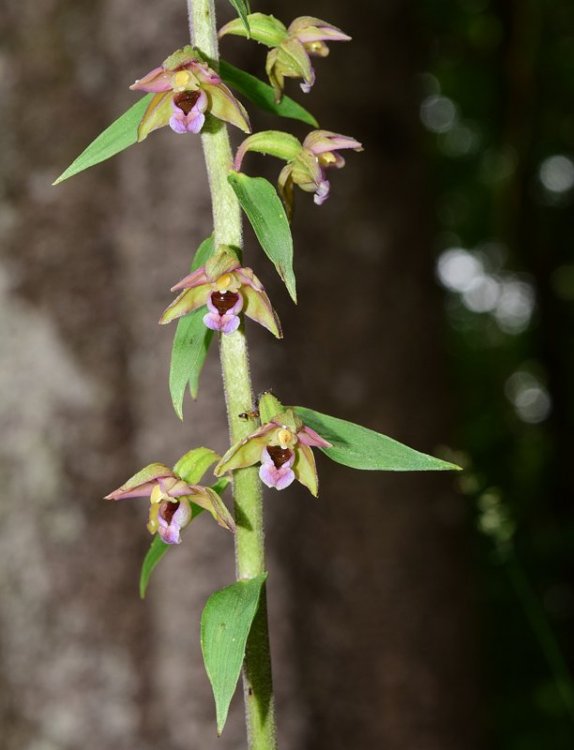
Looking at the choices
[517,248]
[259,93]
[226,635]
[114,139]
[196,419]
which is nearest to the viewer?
[226,635]

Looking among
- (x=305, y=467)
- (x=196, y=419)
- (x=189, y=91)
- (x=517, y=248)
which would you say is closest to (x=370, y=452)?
(x=305, y=467)

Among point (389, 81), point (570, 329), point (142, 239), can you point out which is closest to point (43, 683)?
point (142, 239)

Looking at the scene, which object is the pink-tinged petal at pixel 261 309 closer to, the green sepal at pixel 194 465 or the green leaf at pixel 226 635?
the green sepal at pixel 194 465

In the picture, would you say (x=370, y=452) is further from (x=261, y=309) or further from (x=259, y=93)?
(x=259, y=93)

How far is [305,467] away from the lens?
99cm

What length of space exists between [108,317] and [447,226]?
23.3ft

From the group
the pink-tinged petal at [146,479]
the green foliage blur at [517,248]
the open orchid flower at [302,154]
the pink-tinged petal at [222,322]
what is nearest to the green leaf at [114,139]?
the open orchid flower at [302,154]

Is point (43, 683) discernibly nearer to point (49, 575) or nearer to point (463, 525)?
point (49, 575)

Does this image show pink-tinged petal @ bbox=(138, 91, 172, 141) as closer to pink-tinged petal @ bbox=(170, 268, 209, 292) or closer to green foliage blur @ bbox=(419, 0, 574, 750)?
pink-tinged petal @ bbox=(170, 268, 209, 292)

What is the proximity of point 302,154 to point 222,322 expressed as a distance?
0.25 meters

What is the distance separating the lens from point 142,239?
2.76 metres

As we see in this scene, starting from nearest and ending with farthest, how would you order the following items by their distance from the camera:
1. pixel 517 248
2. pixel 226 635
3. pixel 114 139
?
pixel 226 635
pixel 114 139
pixel 517 248

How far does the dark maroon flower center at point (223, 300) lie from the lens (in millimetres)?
975

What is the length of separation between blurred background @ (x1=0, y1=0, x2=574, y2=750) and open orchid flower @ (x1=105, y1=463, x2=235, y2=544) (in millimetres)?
999
